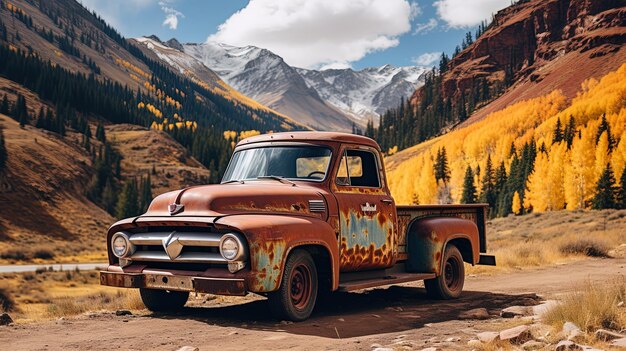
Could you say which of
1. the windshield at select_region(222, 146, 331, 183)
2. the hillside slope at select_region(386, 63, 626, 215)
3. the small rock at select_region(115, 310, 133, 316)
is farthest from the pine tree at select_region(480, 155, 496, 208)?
the small rock at select_region(115, 310, 133, 316)

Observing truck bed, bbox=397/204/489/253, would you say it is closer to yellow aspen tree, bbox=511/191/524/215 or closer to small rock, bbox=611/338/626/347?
small rock, bbox=611/338/626/347

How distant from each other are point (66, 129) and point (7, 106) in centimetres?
1145

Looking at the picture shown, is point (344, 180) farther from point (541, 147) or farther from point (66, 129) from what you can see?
point (66, 129)

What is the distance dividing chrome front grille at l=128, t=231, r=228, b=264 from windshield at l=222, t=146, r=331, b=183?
1676 mm

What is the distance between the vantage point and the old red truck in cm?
700

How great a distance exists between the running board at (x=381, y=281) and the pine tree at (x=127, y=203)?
82.3 metres

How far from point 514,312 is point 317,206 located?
322cm

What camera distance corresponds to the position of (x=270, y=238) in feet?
23.0

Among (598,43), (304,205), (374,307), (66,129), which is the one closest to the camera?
(304,205)

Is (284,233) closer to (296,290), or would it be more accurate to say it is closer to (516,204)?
(296,290)

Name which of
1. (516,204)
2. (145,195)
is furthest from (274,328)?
(145,195)

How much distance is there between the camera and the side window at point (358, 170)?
28.8ft

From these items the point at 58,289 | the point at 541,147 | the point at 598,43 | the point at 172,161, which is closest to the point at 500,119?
the point at 598,43

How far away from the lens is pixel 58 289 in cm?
3647
